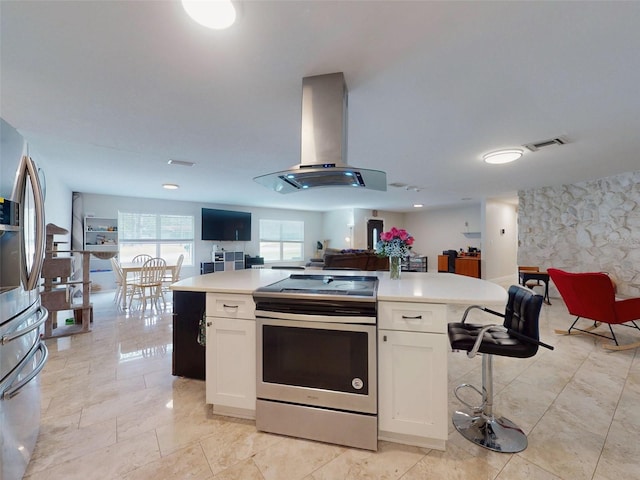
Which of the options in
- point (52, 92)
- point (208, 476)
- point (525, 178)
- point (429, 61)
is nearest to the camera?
point (208, 476)

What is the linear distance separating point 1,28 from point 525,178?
6.16 m

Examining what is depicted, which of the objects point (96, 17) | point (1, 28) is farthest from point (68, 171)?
point (96, 17)

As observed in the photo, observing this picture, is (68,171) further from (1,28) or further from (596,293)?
(596,293)

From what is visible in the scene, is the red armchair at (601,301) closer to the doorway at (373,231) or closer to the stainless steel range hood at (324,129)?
the stainless steel range hood at (324,129)

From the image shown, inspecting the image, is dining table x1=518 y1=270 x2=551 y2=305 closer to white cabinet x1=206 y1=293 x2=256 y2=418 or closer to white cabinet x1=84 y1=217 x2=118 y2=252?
white cabinet x1=206 y1=293 x2=256 y2=418

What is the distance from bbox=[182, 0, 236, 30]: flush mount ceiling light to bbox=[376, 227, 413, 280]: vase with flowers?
164 centimetres

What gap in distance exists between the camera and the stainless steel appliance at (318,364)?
61.9 inches

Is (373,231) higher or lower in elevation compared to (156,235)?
higher

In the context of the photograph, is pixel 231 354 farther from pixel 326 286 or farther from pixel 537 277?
pixel 537 277

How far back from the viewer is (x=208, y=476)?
1397 mm

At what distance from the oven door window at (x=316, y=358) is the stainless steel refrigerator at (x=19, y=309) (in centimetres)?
114

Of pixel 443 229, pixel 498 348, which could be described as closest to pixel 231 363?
pixel 498 348

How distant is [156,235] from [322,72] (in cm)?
678

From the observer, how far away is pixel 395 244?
220 cm
